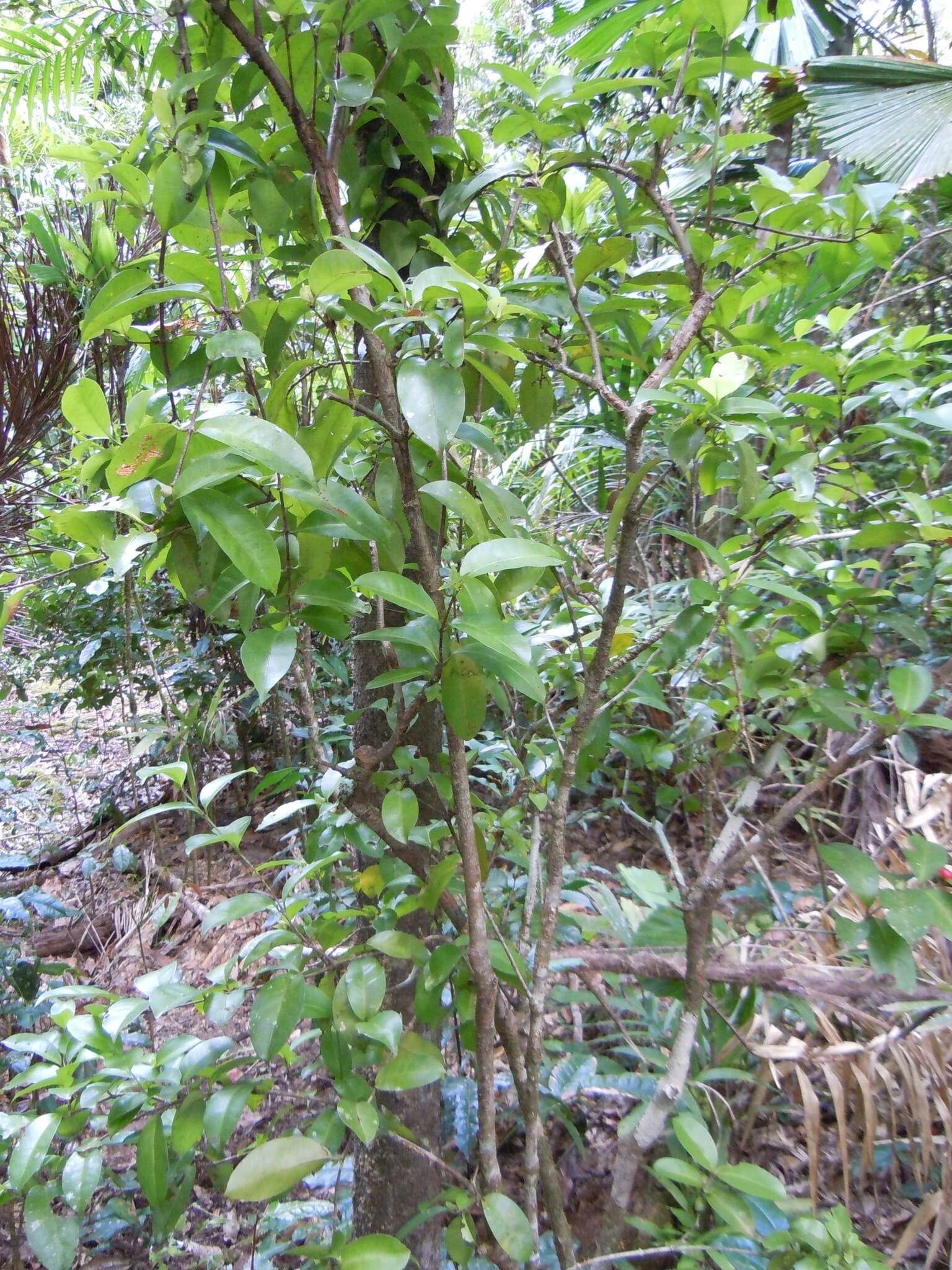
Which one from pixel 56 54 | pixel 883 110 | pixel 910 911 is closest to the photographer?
pixel 910 911

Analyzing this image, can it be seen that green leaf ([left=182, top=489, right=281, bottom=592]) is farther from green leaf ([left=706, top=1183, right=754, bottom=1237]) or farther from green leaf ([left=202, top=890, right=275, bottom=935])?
green leaf ([left=706, top=1183, right=754, bottom=1237])

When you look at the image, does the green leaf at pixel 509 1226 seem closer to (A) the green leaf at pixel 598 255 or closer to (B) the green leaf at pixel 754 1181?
(B) the green leaf at pixel 754 1181

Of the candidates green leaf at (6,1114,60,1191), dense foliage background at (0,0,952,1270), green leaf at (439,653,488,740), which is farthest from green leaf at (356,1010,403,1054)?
green leaf at (6,1114,60,1191)

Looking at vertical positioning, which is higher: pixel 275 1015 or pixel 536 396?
pixel 536 396

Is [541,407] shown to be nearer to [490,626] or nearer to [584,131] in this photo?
[584,131]

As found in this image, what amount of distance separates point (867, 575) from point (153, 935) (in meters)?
1.85

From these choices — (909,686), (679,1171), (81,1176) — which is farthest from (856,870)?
(81,1176)

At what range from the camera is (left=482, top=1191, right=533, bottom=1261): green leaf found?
53 centimetres

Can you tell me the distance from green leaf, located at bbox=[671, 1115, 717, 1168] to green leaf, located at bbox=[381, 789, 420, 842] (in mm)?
330

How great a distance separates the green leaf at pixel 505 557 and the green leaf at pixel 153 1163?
22.4 inches

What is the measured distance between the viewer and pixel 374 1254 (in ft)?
1.69

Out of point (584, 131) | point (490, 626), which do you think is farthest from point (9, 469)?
point (490, 626)

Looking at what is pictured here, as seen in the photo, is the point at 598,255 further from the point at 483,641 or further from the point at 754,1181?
the point at 754,1181

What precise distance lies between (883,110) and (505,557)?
8.17 ft
